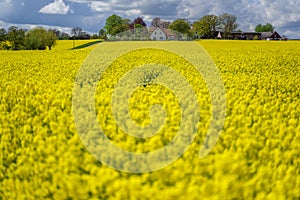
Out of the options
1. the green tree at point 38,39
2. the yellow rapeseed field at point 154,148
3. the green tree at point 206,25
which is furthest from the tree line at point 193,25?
the yellow rapeseed field at point 154,148

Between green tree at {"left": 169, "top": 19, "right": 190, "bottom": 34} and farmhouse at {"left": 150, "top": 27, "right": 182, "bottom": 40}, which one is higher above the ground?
green tree at {"left": 169, "top": 19, "right": 190, "bottom": 34}

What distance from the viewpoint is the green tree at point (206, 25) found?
79.0 meters

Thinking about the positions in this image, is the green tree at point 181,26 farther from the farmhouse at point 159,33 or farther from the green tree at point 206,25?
the farmhouse at point 159,33

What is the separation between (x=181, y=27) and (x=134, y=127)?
71.9 m

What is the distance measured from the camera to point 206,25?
79.3 metres

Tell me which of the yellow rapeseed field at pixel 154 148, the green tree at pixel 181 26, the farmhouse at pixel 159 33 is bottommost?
the yellow rapeseed field at pixel 154 148

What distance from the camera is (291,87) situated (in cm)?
872

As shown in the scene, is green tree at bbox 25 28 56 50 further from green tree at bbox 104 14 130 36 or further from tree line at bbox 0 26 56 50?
green tree at bbox 104 14 130 36

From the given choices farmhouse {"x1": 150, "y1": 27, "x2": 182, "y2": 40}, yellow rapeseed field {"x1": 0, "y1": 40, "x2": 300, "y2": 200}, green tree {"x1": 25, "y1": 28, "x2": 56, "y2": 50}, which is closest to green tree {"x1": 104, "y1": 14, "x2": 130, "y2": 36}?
farmhouse {"x1": 150, "y1": 27, "x2": 182, "y2": 40}

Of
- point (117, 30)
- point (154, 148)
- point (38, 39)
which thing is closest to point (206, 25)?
point (117, 30)

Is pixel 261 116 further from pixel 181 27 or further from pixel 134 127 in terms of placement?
pixel 181 27

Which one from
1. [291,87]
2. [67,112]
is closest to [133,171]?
[67,112]

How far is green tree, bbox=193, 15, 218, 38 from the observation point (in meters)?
79.0

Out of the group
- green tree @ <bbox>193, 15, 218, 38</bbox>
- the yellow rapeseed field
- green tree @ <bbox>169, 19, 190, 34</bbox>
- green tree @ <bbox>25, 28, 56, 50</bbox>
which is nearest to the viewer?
the yellow rapeseed field
